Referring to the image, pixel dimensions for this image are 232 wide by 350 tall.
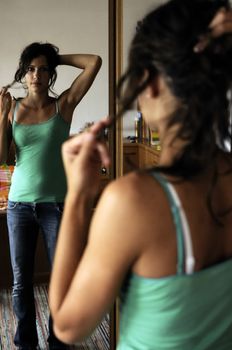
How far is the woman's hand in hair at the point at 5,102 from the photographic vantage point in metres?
1.53

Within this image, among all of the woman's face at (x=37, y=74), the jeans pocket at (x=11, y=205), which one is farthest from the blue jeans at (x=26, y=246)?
the woman's face at (x=37, y=74)

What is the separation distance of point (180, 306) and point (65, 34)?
3.83 ft

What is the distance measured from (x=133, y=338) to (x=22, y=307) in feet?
3.67

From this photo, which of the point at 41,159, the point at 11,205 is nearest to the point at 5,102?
the point at 41,159

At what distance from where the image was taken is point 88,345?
5.66 feet

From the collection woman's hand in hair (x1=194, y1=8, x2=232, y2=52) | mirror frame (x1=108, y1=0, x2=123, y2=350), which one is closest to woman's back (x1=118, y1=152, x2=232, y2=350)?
woman's hand in hair (x1=194, y1=8, x2=232, y2=52)

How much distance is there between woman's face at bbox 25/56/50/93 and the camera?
152 cm

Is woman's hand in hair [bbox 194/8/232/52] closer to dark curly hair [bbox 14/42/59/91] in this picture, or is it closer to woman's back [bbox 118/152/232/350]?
woman's back [bbox 118/152/232/350]

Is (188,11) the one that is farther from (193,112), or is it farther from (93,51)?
(93,51)

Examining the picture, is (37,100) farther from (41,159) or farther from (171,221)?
(171,221)

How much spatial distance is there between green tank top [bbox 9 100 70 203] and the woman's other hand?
36.8 inches

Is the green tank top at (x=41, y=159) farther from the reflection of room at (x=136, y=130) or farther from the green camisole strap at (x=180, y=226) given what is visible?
the green camisole strap at (x=180, y=226)

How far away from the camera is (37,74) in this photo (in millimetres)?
1524

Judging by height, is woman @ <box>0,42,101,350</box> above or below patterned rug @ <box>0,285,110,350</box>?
above
